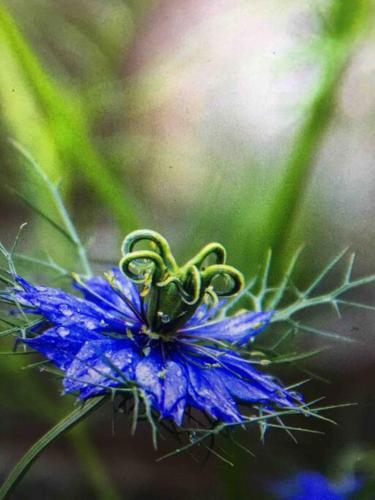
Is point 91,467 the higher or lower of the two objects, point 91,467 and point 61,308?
the lower

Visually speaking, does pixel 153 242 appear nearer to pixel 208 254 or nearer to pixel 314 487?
pixel 208 254

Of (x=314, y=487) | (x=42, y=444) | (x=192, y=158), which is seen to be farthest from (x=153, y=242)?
(x=192, y=158)

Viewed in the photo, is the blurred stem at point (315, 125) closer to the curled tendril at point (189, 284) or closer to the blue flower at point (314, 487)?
the blue flower at point (314, 487)

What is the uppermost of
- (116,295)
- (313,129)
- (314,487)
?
(313,129)

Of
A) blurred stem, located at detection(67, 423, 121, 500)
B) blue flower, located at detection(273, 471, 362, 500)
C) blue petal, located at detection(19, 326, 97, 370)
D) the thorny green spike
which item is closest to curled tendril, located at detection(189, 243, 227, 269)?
the thorny green spike

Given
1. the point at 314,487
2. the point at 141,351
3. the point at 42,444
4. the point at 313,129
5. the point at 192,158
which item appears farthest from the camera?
the point at 192,158

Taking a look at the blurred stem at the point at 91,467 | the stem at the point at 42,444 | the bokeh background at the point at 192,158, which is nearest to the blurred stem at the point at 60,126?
the bokeh background at the point at 192,158

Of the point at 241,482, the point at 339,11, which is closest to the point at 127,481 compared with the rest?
the point at 241,482
